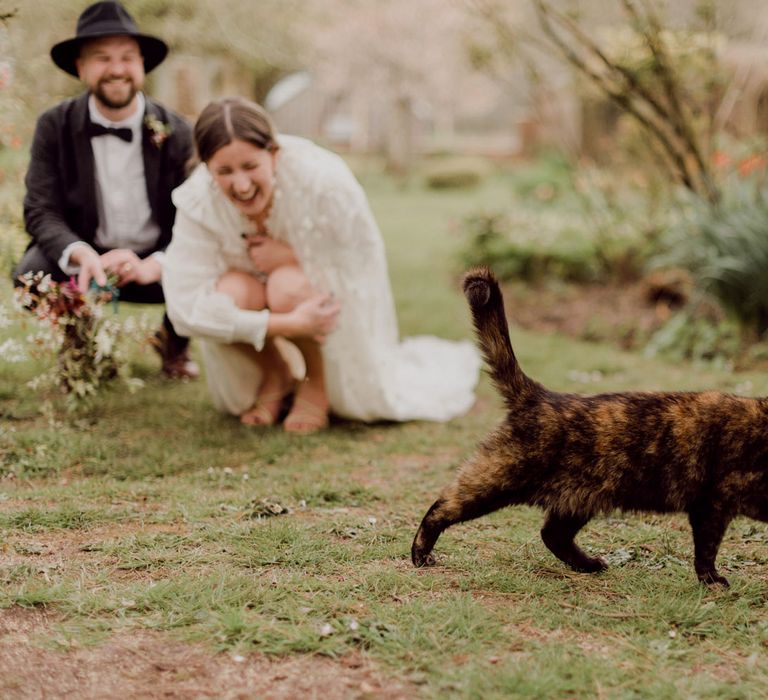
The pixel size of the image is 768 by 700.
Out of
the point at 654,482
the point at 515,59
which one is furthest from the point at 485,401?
the point at 515,59

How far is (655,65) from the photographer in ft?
21.6

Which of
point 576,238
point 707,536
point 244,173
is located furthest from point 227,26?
point 707,536

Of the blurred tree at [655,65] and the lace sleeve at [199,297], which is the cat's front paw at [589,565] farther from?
the blurred tree at [655,65]

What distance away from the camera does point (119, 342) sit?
14.7ft

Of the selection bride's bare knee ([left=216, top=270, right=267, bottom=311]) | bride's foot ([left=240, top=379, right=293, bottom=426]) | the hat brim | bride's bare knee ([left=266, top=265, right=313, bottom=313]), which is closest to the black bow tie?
the hat brim

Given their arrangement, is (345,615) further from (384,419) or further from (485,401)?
(485,401)

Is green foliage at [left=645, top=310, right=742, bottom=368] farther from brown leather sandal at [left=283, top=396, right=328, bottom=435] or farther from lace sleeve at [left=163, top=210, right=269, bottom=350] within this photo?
lace sleeve at [left=163, top=210, right=269, bottom=350]

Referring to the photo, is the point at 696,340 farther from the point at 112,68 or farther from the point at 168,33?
the point at 168,33

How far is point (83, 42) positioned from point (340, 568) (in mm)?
2992

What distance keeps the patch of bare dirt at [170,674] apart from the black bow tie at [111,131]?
9.61ft

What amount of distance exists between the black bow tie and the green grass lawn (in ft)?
4.40

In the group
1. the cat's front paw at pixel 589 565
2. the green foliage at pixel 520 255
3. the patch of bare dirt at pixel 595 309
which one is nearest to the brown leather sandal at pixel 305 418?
the cat's front paw at pixel 589 565

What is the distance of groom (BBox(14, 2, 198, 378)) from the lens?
453 centimetres

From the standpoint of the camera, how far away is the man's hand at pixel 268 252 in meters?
4.54
